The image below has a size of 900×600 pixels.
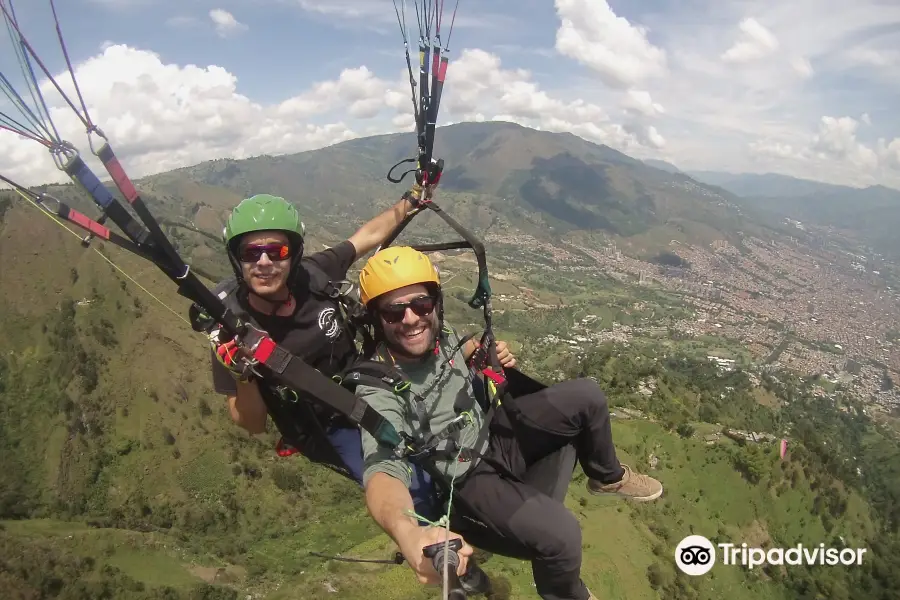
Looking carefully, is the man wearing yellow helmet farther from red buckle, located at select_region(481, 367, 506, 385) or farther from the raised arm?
the raised arm

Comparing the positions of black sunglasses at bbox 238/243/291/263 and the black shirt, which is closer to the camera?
black sunglasses at bbox 238/243/291/263

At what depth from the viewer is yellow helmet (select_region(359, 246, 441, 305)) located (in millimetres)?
4148

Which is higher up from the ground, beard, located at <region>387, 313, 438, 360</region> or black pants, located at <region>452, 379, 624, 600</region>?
beard, located at <region>387, 313, 438, 360</region>

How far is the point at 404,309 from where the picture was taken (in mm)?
4141

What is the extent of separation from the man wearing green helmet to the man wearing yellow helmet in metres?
0.55

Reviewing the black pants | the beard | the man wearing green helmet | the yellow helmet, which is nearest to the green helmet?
the man wearing green helmet

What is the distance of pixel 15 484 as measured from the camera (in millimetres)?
38281

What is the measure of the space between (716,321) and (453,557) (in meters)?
194

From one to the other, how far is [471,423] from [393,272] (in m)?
1.36

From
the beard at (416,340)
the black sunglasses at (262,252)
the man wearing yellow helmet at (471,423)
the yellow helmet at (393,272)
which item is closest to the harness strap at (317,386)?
the man wearing yellow helmet at (471,423)

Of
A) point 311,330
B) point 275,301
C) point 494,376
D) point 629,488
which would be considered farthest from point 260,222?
point 629,488

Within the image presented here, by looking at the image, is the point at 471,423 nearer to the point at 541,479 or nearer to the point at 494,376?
the point at 494,376

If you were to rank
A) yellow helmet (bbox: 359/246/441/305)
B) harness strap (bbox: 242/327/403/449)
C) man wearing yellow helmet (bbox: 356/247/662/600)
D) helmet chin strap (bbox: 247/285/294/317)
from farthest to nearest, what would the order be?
helmet chin strap (bbox: 247/285/294/317)
yellow helmet (bbox: 359/246/441/305)
man wearing yellow helmet (bbox: 356/247/662/600)
harness strap (bbox: 242/327/403/449)

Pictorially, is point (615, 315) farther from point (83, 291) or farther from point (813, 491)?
point (83, 291)
